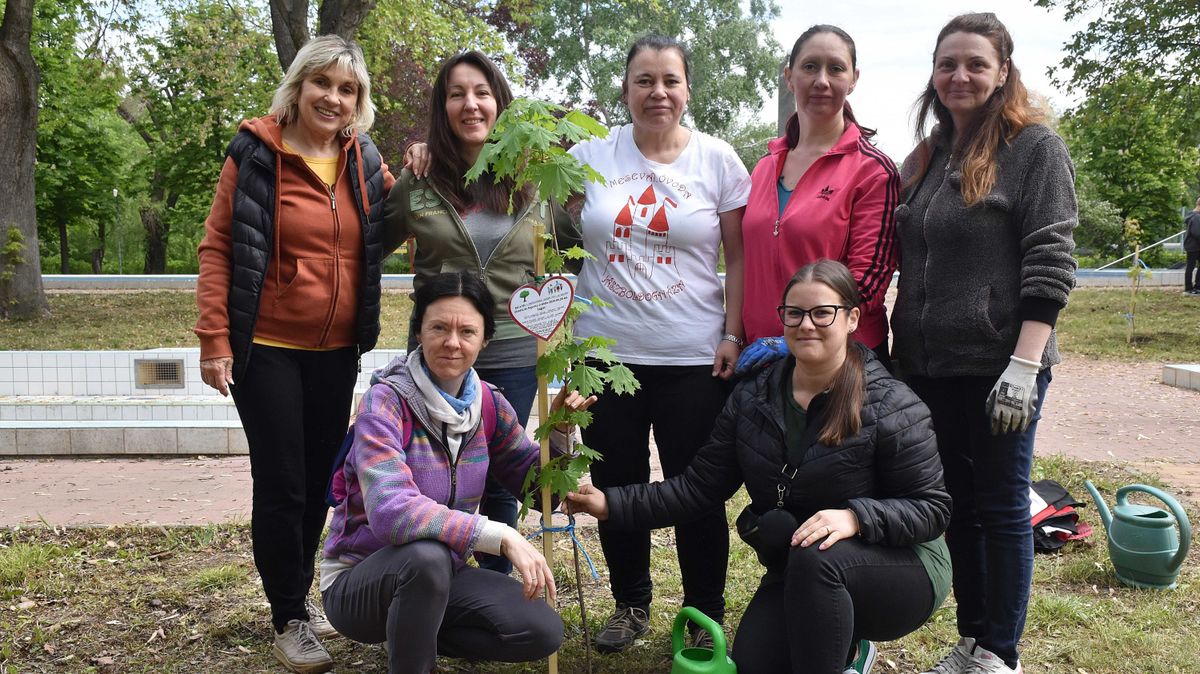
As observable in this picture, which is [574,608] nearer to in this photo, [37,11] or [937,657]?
[937,657]

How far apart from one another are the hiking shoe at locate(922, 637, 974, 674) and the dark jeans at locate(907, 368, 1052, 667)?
5 cm

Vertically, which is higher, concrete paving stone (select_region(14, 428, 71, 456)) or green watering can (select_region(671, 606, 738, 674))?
green watering can (select_region(671, 606, 738, 674))

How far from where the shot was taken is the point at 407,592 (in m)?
2.53

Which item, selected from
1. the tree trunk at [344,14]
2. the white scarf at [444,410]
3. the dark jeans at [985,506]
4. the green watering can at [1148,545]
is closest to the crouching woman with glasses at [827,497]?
the dark jeans at [985,506]

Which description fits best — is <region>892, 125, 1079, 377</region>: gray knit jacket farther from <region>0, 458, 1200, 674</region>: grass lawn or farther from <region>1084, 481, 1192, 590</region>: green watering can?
<region>1084, 481, 1192, 590</region>: green watering can

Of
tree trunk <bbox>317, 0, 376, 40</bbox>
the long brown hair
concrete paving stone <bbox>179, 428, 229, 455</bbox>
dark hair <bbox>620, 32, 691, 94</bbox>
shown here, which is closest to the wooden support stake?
dark hair <bbox>620, 32, 691, 94</bbox>

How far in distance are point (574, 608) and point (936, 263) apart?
6.67 feet

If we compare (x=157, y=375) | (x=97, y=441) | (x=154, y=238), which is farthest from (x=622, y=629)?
(x=154, y=238)

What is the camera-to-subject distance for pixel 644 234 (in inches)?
121

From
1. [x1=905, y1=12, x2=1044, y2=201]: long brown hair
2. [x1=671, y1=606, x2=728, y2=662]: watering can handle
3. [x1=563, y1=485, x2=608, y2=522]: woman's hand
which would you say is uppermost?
[x1=905, y1=12, x2=1044, y2=201]: long brown hair

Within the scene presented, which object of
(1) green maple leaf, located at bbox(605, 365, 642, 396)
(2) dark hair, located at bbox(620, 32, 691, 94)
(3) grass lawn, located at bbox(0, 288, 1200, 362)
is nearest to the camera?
(1) green maple leaf, located at bbox(605, 365, 642, 396)

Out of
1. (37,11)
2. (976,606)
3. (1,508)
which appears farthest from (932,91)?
(37,11)

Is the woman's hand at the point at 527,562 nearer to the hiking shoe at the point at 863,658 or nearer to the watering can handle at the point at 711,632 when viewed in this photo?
the watering can handle at the point at 711,632

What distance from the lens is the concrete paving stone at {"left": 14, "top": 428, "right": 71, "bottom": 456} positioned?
21.4 feet
